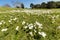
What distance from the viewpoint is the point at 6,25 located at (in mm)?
10031

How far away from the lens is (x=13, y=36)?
7.88 m

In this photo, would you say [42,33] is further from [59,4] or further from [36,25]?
[59,4]

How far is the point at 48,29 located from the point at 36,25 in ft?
1.64

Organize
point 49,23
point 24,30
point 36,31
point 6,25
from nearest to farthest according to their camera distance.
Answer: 1. point 36,31
2. point 24,30
3. point 49,23
4. point 6,25

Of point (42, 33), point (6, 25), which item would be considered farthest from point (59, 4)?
point (42, 33)

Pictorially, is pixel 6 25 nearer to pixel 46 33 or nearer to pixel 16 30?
pixel 16 30


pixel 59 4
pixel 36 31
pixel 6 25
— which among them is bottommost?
pixel 59 4

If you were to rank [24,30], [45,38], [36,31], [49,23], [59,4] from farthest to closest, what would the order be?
[59,4] < [49,23] < [24,30] < [36,31] < [45,38]

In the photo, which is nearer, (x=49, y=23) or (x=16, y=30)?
(x=16, y=30)

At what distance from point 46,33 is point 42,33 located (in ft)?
1.29

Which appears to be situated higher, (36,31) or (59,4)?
(36,31)

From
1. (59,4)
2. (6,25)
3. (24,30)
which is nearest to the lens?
(24,30)

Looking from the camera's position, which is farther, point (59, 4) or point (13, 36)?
point (59, 4)

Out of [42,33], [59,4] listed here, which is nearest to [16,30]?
[42,33]
